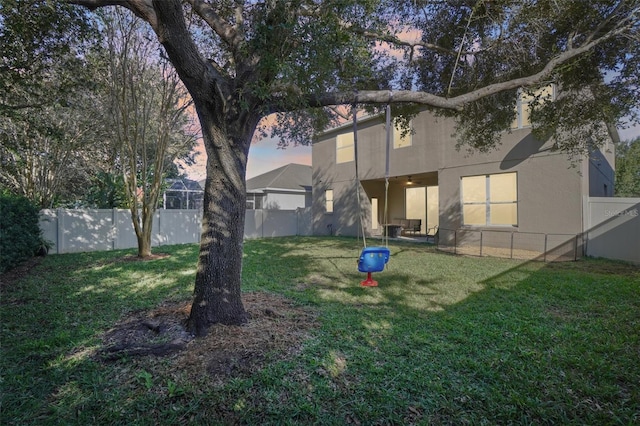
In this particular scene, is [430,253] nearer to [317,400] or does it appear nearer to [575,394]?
[575,394]

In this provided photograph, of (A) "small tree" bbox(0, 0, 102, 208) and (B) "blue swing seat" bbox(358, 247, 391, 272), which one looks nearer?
(A) "small tree" bbox(0, 0, 102, 208)

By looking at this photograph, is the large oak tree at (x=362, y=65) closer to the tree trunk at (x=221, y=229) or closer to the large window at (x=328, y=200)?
the tree trunk at (x=221, y=229)

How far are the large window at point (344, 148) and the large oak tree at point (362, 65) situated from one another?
7.26 meters

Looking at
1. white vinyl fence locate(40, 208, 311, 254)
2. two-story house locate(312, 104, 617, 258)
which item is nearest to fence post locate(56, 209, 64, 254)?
white vinyl fence locate(40, 208, 311, 254)

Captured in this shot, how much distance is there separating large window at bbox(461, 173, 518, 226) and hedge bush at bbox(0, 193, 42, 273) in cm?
1258

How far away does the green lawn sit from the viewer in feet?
7.35

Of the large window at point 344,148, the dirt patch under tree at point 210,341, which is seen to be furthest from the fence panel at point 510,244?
the dirt patch under tree at point 210,341

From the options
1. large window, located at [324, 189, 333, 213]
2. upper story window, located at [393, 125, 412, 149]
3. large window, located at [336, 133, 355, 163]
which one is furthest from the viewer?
large window, located at [324, 189, 333, 213]

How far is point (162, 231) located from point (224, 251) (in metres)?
10.2

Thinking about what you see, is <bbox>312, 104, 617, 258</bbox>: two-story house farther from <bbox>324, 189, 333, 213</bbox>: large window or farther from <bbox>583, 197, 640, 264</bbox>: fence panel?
<bbox>583, 197, 640, 264</bbox>: fence panel

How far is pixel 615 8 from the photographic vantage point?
506 centimetres

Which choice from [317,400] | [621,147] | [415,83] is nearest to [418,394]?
[317,400]

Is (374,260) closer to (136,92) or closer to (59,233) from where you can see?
(136,92)

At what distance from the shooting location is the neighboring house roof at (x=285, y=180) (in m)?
20.5
